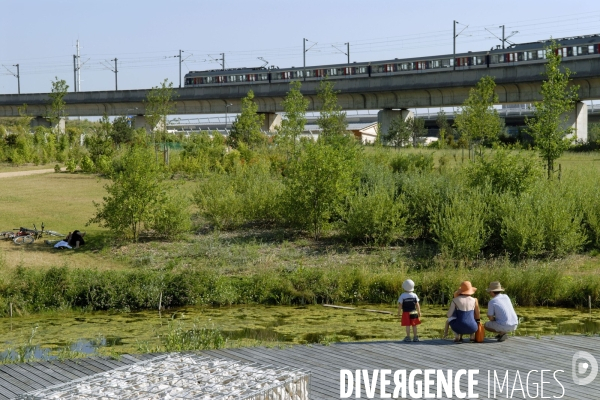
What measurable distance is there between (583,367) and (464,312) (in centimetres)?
195

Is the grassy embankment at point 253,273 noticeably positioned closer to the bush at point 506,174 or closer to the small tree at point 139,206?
the small tree at point 139,206

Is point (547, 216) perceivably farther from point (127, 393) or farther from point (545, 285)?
point (127, 393)

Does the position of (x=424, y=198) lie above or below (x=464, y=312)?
above

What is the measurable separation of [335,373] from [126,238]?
14.8 meters

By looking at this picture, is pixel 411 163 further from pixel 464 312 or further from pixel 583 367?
pixel 583 367

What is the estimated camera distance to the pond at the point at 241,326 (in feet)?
48.2

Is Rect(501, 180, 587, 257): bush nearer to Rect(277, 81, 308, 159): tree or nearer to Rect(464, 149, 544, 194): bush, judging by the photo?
Rect(464, 149, 544, 194): bush

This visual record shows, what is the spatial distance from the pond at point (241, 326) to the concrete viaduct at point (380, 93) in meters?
29.1

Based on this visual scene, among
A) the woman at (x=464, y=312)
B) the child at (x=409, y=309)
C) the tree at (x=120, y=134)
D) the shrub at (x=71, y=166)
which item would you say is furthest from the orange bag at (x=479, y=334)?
the tree at (x=120, y=134)

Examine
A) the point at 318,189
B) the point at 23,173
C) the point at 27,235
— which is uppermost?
the point at 23,173

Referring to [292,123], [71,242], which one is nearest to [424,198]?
[71,242]

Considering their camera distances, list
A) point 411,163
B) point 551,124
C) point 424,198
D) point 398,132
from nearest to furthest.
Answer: point 424,198, point 551,124, point 411,163, point 398,132

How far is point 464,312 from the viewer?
12742mm

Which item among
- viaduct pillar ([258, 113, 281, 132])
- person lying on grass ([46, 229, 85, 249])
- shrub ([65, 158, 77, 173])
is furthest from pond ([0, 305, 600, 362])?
viaduct pillar ([258, 113, 281, 132])
